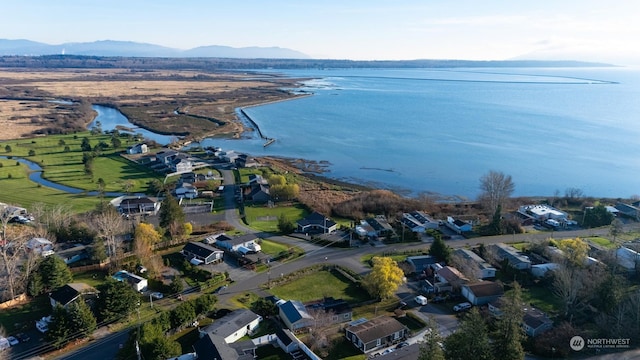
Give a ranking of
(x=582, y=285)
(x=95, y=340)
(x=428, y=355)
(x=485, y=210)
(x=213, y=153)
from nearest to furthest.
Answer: (x=428, y=355)
(x=95, y=340)
(x=582, y=285)
(x=485, y=210)
(x=213, y=153)

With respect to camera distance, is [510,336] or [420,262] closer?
[510,336]

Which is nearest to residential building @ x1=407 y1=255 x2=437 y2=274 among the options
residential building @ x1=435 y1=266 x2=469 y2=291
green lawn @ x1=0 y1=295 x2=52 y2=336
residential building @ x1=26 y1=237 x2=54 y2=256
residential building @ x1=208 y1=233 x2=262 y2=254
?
residential building @ x1=435 y1=266 x2=469 y2=291

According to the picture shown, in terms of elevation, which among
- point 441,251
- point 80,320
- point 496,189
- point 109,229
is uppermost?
point 496,189

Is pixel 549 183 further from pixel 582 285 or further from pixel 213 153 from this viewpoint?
pixel 213 153

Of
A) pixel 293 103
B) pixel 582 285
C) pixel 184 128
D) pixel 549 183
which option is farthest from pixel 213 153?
pixel 293 103

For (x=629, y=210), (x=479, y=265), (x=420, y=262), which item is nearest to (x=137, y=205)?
(x=420, y=262)

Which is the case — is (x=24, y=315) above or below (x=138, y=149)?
below

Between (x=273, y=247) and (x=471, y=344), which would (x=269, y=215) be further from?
(x=471, y=344)

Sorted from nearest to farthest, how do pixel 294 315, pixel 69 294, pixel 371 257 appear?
pixel 294 315 < pixel 69 294 < pixel 371 257
